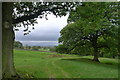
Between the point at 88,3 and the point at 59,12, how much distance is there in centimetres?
174

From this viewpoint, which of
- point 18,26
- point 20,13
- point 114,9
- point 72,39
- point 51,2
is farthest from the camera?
point 72,39

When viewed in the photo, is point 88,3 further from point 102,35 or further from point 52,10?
point 102,35

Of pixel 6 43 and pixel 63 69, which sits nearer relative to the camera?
pixel 6 43

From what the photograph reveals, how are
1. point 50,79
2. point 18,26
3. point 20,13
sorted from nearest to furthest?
point 50,79 → point 20,13 → point 18,26

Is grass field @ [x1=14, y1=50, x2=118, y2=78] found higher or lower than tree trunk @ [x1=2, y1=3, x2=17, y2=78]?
lower

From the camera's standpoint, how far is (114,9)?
535 inches

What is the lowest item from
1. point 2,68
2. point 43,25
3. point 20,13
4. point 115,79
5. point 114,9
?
point 115,79

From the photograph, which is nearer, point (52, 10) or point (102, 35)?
point (52, 10)

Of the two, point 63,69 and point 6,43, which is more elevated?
point 6,43

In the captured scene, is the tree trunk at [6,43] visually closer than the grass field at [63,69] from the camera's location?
Yes

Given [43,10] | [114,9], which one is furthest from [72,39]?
[43,10]

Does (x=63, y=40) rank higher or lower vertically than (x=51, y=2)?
lower

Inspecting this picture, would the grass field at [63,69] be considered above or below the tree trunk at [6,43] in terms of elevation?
below

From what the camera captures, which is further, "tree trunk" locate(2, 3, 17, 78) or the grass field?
the grass field
